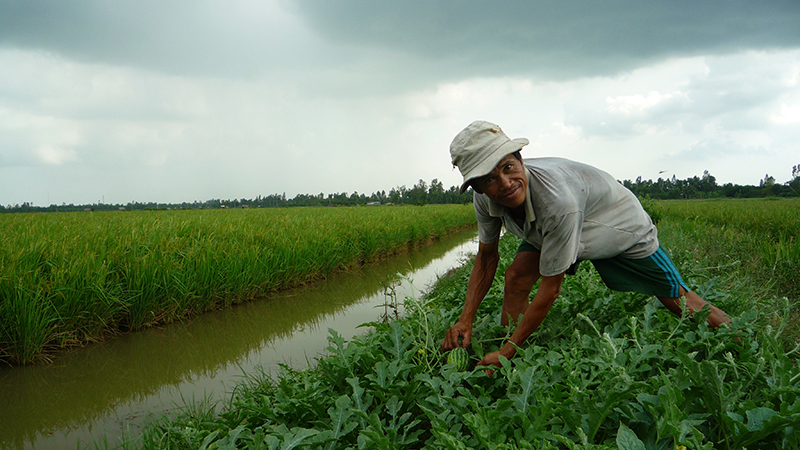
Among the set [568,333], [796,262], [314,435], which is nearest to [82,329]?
[314,435]

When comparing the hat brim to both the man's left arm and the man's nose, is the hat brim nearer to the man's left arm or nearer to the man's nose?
the man's nose

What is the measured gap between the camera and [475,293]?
2.30 metres

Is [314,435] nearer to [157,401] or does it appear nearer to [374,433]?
[374,433]

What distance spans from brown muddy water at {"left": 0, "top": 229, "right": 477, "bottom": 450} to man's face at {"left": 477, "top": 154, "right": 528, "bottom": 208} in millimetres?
726

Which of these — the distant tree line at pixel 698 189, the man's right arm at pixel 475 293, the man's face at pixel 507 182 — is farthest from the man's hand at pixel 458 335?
the distant tree line at pixel 698 189

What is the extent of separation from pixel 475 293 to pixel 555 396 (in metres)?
0.84

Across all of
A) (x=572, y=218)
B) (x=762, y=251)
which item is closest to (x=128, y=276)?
(x=572, y=218)

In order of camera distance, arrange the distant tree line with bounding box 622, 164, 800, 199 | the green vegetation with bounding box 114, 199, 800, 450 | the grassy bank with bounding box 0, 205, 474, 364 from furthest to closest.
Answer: the distant tree line with bounding box 622, 164, 800, 199
the grassy bank with bounding box 0, 205, 474, 364
the green vegetation with bounding box 114, 199, 800, 450

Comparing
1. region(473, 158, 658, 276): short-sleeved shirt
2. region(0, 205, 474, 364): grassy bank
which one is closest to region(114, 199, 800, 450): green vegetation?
region(473, 158, 658, 276): short-sleeved shirt

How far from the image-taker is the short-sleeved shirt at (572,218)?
184 centimetres

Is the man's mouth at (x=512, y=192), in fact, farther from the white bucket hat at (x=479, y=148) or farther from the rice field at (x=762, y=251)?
the rice field at (x=762, y=251)

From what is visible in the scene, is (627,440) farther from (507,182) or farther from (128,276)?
(128,276)

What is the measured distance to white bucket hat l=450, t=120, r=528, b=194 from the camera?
5.62 feet

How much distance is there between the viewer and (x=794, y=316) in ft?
10.5
